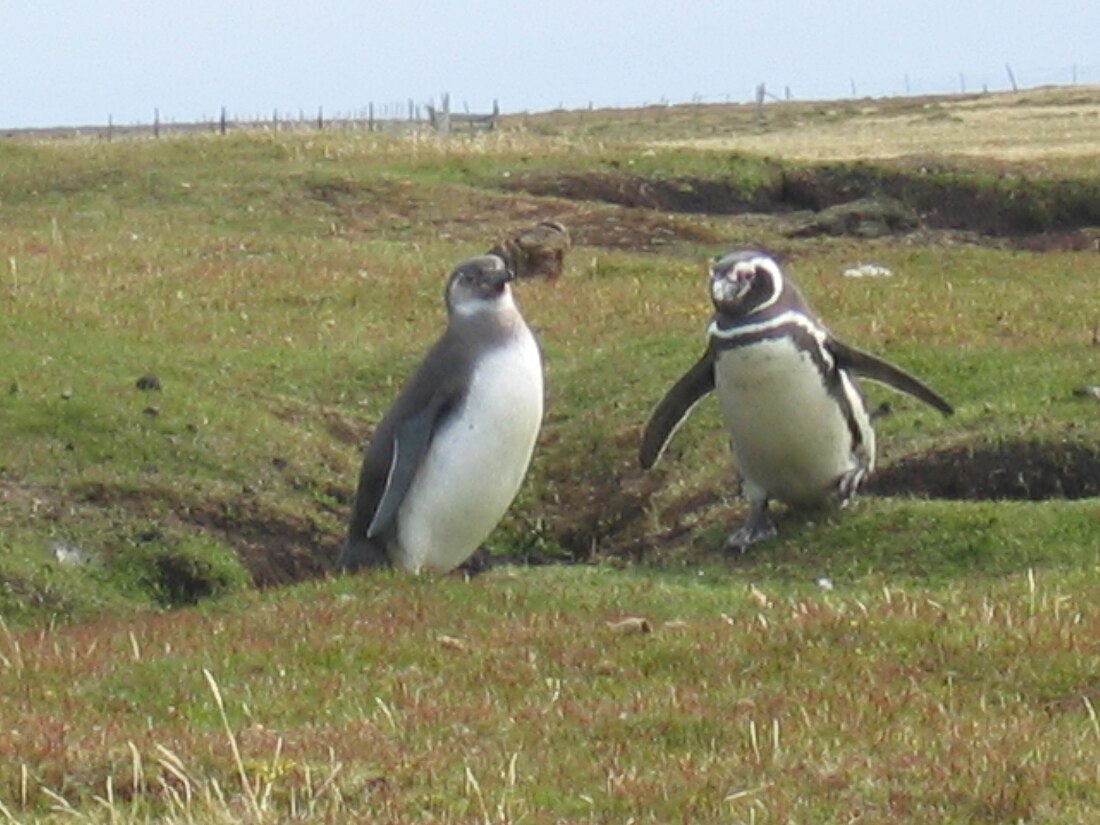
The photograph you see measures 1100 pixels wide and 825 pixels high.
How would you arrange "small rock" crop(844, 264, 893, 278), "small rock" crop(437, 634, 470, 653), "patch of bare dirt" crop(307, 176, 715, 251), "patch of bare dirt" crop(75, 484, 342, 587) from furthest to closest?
1. "patch of bare dirt" crop(307, 176, 715, 251)
2. "small rock" crop(844, 264, 893, 278)
3. "patch of bare dirt" crop(75, 484, 342, 587)
4. "small rock" crop(437, 634, 470, 653)

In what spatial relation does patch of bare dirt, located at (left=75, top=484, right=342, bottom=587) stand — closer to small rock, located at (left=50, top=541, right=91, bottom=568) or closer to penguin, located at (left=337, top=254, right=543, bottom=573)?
small rock, located at (left=50, top=541, right=91, bottom=568)

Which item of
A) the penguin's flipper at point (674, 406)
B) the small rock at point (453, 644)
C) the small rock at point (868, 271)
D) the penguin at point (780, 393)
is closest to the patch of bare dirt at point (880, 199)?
the small rock at point (868, 271)

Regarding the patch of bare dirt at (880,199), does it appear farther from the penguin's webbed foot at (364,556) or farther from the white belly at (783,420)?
the penguin's webbed foot at (364,556)

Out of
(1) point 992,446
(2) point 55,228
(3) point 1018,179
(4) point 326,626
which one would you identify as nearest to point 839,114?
(3) point 1018,179

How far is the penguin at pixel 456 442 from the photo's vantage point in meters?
12.7

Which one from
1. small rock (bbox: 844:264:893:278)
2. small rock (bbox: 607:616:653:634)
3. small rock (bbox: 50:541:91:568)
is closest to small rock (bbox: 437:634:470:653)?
small rock (bbox: 607:616:653:634)

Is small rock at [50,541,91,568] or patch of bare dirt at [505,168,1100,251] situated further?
patch of bare dirt at [505,168,1100,251]

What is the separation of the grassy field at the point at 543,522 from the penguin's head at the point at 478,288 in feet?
5.31

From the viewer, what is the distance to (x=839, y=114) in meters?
79.8

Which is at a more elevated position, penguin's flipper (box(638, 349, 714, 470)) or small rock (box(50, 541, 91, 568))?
penguin's flipper (box(638, 349, 714, 470))

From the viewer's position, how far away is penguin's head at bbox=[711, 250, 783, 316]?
13039 millimetres

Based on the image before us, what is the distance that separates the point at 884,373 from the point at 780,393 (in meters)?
1.15

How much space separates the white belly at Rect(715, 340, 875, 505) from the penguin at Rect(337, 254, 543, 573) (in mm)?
1227

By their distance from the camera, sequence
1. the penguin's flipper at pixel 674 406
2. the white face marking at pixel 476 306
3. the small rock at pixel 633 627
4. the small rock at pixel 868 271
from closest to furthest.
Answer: the small rock at pixel 633 627, the white face marking at pixel 476 306, the penguin's flipper at pixel 674 406, the small rock at pixel 868 271
